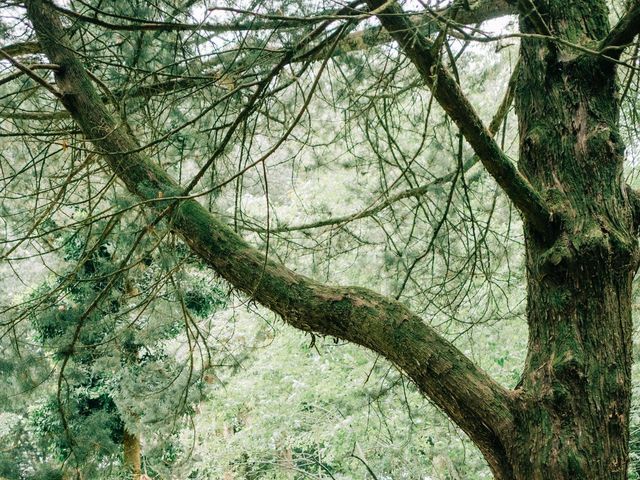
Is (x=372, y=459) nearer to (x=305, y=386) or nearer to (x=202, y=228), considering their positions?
(x=305, y=386)

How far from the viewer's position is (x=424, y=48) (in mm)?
1722

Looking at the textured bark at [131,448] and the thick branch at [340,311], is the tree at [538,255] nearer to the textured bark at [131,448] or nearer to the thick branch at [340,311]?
the thick branch at [340,311]

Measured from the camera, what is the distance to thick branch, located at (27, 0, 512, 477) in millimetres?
1712

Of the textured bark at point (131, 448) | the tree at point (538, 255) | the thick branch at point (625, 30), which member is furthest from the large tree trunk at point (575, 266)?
the textured bark at point (131, 448)

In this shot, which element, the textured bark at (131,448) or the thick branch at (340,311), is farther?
the textured bark at (131,448)

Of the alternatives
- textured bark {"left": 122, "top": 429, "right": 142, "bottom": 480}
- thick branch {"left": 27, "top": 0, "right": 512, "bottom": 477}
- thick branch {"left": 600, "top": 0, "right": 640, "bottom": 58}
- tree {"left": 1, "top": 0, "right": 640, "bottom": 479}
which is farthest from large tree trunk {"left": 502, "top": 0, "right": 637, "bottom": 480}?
textured bark {"left": 122, "top": 429, "right": 142, "bottom": 480}

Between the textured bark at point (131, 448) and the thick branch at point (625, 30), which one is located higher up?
the textured bark at point (131, 448)

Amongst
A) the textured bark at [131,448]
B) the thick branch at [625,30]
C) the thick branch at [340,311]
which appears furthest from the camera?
the textured bark at [131,448]

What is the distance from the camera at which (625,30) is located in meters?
1.63

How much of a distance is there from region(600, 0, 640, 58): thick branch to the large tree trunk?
0.86 feet

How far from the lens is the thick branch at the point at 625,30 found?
159cm

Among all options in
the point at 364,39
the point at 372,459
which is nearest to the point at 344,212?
the point at 372,459

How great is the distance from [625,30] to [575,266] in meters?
0.63

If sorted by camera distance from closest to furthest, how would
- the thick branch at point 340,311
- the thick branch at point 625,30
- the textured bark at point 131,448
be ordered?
the thick branch at point 625,30, the thick branch at point 340,311, the textured bark at point 131,448
